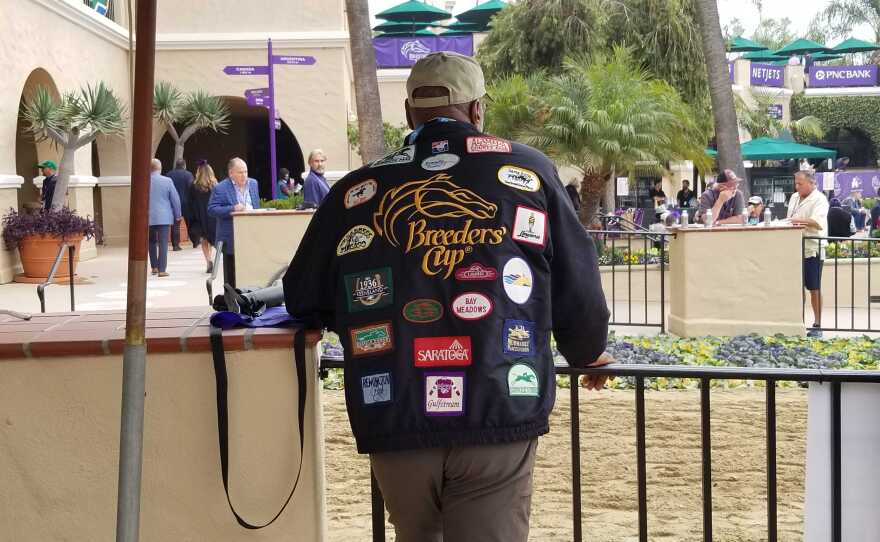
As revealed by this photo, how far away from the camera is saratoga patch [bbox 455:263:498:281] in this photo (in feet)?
7.32

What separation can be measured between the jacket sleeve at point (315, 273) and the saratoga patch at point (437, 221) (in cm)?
17

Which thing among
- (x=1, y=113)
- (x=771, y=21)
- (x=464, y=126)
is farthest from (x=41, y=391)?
(x=771, y=21)

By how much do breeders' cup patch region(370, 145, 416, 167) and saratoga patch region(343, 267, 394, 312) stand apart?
0.96 ft

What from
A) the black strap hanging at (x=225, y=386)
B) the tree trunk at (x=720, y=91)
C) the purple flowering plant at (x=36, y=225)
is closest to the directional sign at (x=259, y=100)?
the purple flowering plant at (x=36, y=225)

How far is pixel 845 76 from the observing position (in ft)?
131

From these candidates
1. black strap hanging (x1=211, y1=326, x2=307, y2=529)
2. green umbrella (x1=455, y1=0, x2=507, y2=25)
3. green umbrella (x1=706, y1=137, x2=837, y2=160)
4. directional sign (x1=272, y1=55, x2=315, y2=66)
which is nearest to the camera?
black strap hanging (x1=211, y1=326, x2=307, y2=529)

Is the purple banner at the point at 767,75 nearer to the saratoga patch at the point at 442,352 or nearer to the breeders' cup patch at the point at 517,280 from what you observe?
the breeders' cup patch at the point at 517,280

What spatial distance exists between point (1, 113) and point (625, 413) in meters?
11.5

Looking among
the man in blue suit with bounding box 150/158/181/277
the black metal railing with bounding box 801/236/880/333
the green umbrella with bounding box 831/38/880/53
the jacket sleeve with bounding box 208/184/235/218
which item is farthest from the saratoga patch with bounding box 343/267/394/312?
the green umbrella with bounding box 831/38/880/53

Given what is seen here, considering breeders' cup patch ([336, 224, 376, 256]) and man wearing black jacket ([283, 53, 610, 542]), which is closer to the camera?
man wearing black jacket ([283, 53, 610, 542])

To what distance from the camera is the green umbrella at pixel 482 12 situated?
31.9 metres

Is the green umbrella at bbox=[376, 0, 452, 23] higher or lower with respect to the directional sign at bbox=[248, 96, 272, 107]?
higher

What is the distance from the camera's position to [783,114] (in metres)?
38.3

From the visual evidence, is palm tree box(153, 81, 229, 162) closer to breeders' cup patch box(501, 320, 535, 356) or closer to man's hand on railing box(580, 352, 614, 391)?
man's hand on railing box(580, 352, 614, 391)
